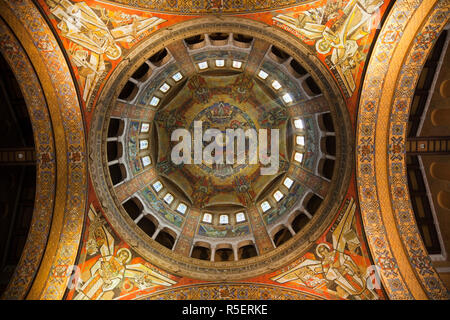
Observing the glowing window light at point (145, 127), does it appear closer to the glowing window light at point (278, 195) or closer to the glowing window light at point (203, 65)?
the glowing window light at point (203, 65)

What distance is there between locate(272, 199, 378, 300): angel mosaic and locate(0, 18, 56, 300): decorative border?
422 inches

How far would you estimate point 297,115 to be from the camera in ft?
56.8

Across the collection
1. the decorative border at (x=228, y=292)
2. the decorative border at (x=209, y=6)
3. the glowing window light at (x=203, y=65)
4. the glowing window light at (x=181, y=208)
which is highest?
the decorative border at (x=209, y=6)

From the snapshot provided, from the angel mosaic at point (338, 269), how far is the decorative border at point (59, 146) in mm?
9616

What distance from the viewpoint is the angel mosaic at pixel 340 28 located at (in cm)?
1176

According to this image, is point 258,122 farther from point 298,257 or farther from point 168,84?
point 298,257

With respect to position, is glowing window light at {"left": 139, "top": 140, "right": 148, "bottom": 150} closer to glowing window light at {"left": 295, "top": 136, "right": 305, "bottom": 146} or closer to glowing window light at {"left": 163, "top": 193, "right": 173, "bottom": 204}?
glowing window light at {"left": 163, "top": 193, "right": 173, "bottom": 204}

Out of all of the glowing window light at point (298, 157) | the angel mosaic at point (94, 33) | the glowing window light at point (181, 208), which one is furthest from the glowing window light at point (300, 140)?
the angel mosaic at point (94, 33)

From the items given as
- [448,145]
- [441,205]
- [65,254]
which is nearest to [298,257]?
[441,205]

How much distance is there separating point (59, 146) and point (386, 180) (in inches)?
559

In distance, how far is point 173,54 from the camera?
613 inches

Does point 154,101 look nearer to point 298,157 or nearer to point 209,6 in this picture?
point 209,6
